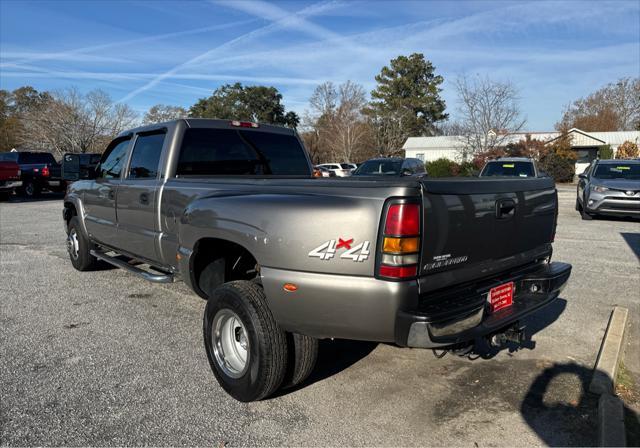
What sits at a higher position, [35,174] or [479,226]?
[479,226]

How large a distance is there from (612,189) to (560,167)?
84.6 ft

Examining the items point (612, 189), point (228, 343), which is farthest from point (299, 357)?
point (612, 189)

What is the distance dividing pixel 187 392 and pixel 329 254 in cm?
153

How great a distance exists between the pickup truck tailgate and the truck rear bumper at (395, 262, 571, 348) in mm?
113

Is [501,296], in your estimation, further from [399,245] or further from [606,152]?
[606,152]

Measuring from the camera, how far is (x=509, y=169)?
15.0 meters

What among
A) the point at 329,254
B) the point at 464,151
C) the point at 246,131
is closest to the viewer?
the point at 329,254

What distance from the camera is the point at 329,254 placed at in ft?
8.54

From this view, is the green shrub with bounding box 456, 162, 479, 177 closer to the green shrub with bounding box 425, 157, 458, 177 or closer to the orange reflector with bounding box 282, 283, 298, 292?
the green shrub with bounding box 425, 157, 458, 177

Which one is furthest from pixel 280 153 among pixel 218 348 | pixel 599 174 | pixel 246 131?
pixel 599 174

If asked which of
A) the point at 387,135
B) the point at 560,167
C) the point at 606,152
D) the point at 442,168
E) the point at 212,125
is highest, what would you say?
the point at 387,135

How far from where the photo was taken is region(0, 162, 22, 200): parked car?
17.4m

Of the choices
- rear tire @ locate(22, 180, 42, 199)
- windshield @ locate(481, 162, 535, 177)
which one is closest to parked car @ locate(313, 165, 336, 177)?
windshield @ locate(481, 162, 535, 177)

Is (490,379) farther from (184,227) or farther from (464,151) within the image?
(464,151)
